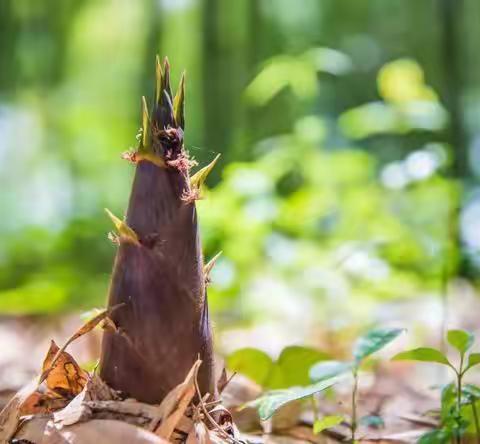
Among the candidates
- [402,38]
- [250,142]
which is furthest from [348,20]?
[250,142]

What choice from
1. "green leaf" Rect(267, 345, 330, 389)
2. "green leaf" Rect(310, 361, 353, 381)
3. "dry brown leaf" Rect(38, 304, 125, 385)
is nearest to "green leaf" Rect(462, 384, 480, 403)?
"green leaf" Rect(310, 361, 353, 381)

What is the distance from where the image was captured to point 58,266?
1.83 meters

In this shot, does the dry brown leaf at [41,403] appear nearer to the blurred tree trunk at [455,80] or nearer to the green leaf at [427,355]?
the green leaf at [427,355]

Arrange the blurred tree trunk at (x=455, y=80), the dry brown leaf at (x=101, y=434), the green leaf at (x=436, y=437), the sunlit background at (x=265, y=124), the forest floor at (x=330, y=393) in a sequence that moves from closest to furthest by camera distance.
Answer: the dry brown leaf at (x=101, y=434) → the green leaf at (x=436, y=437) → the forest floor at (x=330, y=393) → the sunlit background at (x=265, y=124) → the blurred tree trunk at (x=455, y=80)

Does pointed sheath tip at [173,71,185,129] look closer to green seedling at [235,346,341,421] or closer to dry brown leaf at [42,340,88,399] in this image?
dry brown leaf at [42,340,88,399]

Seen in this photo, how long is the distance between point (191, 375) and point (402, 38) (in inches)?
63.9

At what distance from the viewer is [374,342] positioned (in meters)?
0.63

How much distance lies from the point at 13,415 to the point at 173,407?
0.12 meters

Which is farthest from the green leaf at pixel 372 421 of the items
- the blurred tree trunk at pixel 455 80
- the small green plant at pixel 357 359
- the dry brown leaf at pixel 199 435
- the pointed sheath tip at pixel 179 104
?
the blurred tree trunk at pixel 455 80

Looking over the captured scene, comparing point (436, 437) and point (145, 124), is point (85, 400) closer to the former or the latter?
point (145, 124)

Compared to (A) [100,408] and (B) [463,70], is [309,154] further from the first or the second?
(A) [100,408]

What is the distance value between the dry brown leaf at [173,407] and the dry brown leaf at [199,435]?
13 mm

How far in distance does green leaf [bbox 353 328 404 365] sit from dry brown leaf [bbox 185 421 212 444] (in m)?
0.20

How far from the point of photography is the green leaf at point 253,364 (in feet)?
2.71
